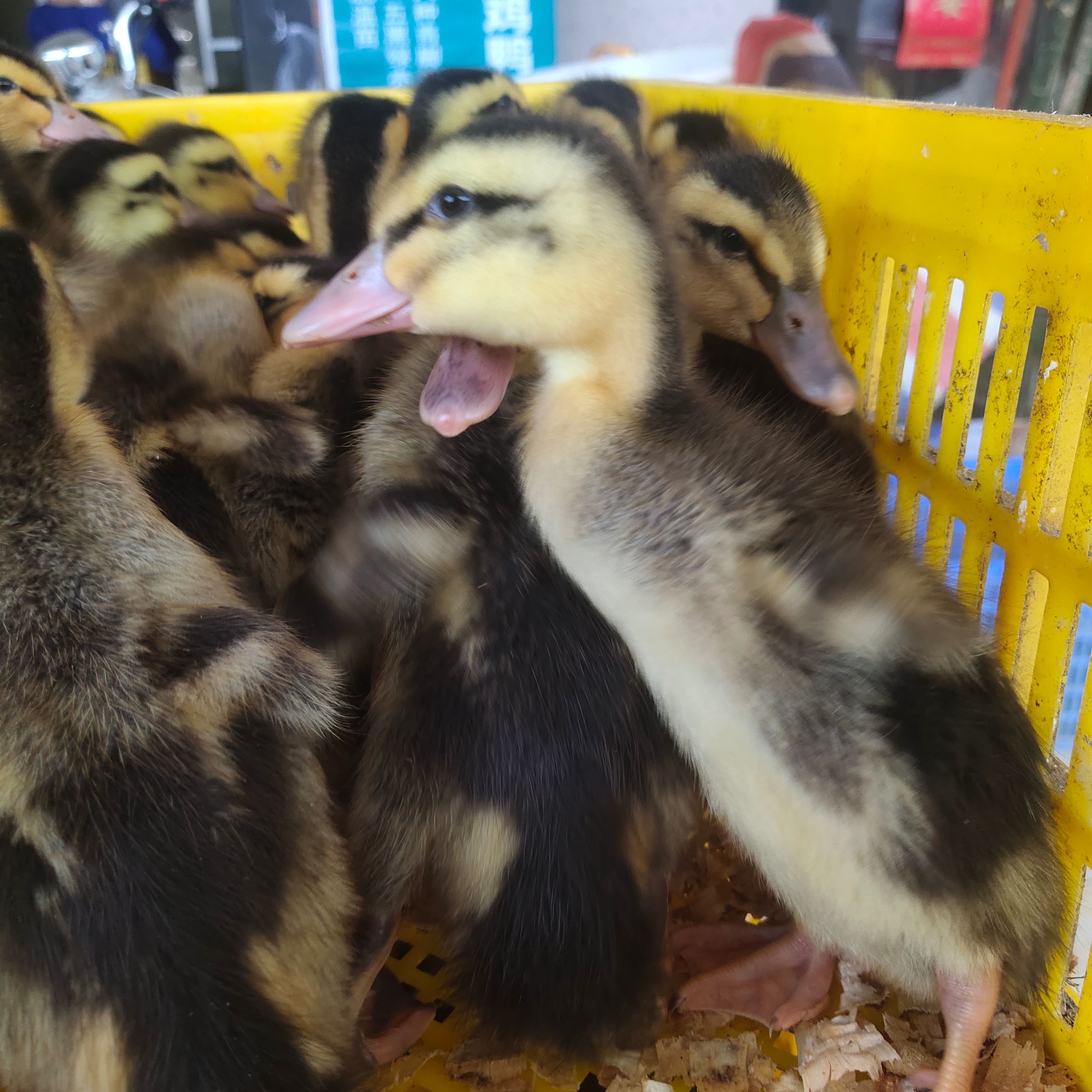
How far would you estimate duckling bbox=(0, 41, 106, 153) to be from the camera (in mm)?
1800

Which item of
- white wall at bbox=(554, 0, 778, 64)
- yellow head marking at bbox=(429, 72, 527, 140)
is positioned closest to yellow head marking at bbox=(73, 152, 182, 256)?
yellow head marking at bbox=(429, 72, 527, 140)

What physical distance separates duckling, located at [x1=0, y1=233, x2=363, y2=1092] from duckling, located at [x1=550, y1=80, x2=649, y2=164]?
862mm

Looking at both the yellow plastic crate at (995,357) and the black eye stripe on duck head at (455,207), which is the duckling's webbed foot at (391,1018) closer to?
the yellow plastic crate at (995,357)

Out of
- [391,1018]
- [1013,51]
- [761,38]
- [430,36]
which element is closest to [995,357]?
[391,1018]

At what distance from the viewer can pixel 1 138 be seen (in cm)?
181

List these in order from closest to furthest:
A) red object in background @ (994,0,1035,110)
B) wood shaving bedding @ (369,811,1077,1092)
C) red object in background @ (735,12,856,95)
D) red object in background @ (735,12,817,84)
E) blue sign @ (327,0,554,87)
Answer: wood shaving bedding @ (369,811,1077,1092)
red object in background @ (994,0,1035,110)
red object in background @ (735,12,856,95)
red object in background @ (735,12,817,84)
blue sign @ (327,0,554,87)

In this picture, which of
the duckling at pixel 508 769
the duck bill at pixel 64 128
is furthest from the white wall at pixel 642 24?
the duckling at pixel 508 769

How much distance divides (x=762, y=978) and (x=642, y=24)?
9.80ft

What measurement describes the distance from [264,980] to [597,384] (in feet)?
1.73

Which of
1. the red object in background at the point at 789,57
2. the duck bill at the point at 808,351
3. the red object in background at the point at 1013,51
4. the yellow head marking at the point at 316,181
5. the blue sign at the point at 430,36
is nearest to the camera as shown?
the duck bill at the point at 808,351

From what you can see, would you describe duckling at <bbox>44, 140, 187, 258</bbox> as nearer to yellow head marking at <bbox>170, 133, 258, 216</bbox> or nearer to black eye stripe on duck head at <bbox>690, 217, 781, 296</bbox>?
yellow head marking at <bbox>170, 133, 258, 216</bbox>

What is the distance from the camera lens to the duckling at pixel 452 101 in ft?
4.55

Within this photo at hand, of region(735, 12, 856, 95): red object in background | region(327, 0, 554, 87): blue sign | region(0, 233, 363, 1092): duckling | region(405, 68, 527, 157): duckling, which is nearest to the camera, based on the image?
region(0, 233, 363, 1092): duckling

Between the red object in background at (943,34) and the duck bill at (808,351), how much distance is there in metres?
1.55
